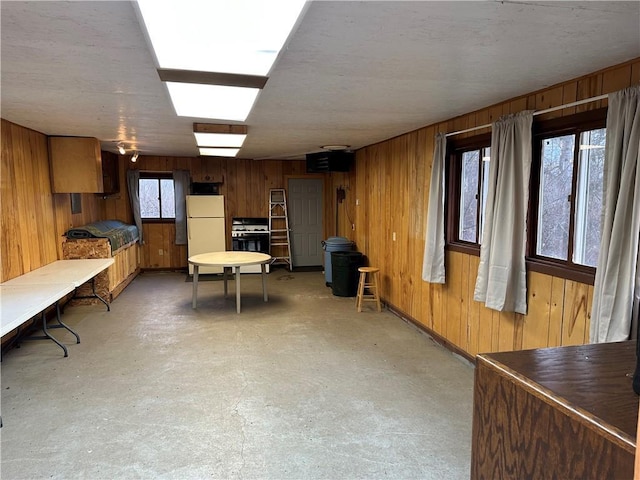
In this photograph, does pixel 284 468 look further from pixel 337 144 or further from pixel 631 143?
pixel 337 144

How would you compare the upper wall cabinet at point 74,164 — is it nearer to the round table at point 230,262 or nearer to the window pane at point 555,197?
the round table at point 230,262

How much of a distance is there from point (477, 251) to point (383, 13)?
251 cm

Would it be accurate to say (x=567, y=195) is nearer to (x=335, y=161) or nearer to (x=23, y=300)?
(x=23, y=300)

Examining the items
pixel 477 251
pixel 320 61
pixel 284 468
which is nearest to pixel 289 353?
pixel 284 468

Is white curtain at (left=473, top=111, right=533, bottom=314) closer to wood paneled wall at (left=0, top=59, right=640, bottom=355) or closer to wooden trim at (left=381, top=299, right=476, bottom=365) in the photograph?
wood paneled wall at (left=0, top=59, right=640, bottom=355)

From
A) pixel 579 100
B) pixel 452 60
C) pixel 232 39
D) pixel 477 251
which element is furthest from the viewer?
pixel 477 251

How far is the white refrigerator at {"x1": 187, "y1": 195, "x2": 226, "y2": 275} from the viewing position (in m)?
7.55

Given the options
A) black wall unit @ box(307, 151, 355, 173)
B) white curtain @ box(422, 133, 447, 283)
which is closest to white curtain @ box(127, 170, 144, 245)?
black wall unit @ box(307, 151, 355, 173)

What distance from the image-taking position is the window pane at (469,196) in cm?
378

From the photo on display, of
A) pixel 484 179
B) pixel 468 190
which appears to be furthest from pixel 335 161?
pixel 484 179

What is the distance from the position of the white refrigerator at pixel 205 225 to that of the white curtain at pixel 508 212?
5.57 m

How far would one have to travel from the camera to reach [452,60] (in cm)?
214

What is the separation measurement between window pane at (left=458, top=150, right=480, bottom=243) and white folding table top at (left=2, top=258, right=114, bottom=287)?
3819 mm

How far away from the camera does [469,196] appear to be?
388 centimetres
